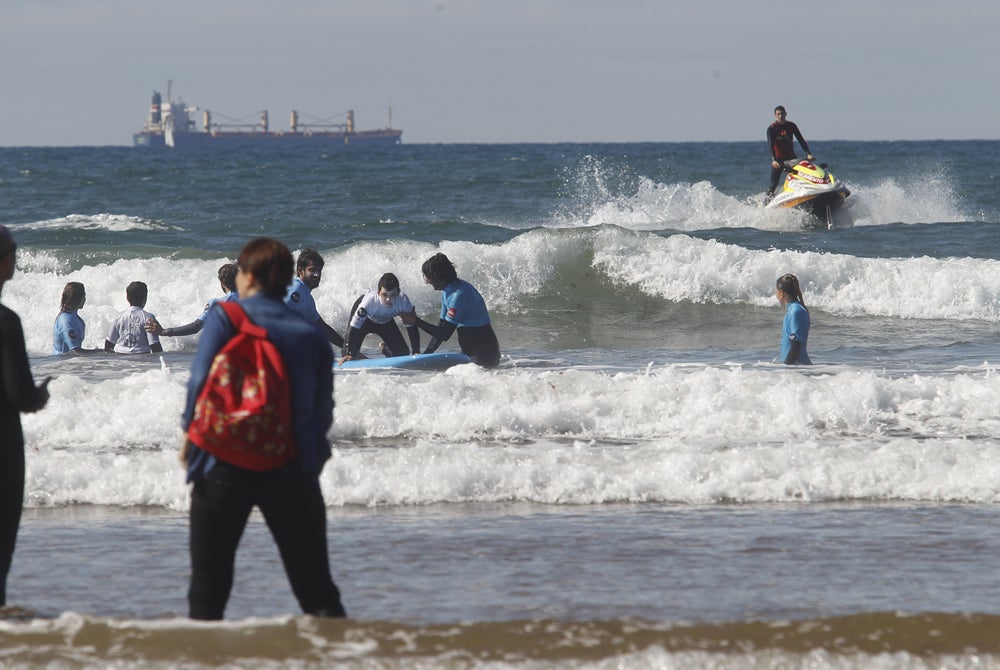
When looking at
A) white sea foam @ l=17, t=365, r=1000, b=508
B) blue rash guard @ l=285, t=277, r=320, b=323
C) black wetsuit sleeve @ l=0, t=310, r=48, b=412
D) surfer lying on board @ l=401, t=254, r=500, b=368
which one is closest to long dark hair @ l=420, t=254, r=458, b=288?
surfer lying on board @ l=401, t=254, r=500, b=368

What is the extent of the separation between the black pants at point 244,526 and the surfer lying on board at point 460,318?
646 cm

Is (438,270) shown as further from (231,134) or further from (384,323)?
(231,134)

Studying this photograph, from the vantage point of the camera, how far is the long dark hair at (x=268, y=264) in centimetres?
380

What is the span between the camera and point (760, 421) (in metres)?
8.90

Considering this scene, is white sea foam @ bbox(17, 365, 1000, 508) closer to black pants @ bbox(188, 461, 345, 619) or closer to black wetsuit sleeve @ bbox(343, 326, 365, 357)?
black wetsuit sleeve @ bbox(343, 326, 365, 357)

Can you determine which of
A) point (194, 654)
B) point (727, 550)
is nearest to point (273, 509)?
point (194, 654)

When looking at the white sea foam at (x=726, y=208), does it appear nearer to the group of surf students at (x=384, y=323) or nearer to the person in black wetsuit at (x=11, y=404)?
the group of surf students at (x=384, y=323)

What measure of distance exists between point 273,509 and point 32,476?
3.96 metres

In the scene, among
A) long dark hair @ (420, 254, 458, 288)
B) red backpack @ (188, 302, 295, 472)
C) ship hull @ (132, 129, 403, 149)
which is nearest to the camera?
red backpack @ (188, 302, 295, 472)

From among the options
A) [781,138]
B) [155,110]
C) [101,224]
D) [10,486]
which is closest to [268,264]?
[10,486]

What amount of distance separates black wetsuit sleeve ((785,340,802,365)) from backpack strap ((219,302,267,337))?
7.69m

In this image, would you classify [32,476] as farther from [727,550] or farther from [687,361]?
[687,361]

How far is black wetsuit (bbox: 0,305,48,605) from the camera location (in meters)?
4.14

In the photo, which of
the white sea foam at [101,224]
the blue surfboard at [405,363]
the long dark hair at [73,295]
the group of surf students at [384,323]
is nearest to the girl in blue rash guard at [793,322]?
the group of surf students at [384,323]
